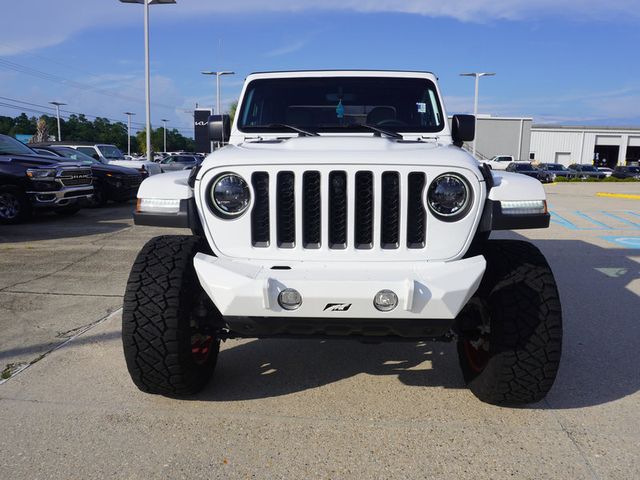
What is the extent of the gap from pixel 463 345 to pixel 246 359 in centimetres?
148

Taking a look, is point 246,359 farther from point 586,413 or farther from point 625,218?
point 625,218

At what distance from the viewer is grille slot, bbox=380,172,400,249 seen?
285 cm

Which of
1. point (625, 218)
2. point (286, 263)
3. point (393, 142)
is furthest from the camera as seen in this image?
point (625, 218)

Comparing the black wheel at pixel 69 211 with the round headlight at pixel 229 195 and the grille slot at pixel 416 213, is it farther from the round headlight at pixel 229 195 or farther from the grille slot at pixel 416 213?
the grille slot at pixel 416 213

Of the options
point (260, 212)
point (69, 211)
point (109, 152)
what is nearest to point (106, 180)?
point (69, 211)

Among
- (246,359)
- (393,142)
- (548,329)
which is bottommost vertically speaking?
(246,359)

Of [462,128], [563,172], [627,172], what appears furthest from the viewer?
[627,172]

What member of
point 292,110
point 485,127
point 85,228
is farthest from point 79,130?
point 292,110

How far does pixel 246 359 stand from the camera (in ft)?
13.0

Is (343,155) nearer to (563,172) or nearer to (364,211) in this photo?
(364,211)

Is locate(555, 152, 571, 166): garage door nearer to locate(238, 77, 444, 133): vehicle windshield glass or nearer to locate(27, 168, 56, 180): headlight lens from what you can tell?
locate(27, 168, 56, 180): headlight lens

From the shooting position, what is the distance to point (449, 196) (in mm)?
2885

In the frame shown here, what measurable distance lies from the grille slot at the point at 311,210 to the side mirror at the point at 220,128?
5.39 ft

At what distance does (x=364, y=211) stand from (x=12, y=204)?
9698 millimetres
